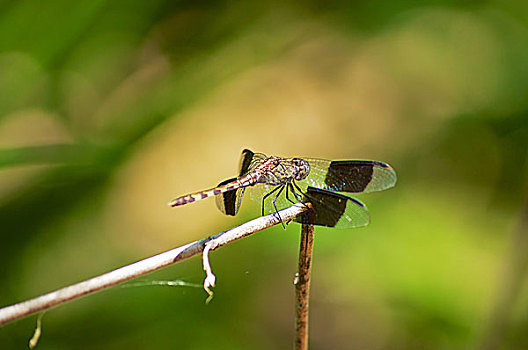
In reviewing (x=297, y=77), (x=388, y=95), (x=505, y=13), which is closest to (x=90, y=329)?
(x=297, y=77)

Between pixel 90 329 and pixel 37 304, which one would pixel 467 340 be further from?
pixel 37 304

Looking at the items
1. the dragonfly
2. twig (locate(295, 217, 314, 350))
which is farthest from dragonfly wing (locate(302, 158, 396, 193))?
twig (locate(295, 217, 314, 350))

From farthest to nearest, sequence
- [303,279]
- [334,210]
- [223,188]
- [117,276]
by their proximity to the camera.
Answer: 1. [223,188]
2. [334,210]
3. [303,279]
4. [117,276]

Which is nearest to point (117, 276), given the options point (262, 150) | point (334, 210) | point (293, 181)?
point (334, 210)

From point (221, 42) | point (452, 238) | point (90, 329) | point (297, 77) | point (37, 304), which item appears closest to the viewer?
point (37, 304)

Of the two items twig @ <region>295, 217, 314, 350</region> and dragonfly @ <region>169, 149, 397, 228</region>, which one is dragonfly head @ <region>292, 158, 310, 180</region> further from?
twig @ <region>295, 217, 314, 350</region>

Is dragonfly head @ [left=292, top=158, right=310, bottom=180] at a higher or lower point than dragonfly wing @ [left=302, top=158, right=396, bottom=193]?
higher

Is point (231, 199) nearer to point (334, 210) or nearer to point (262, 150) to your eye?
point (334, 210)
